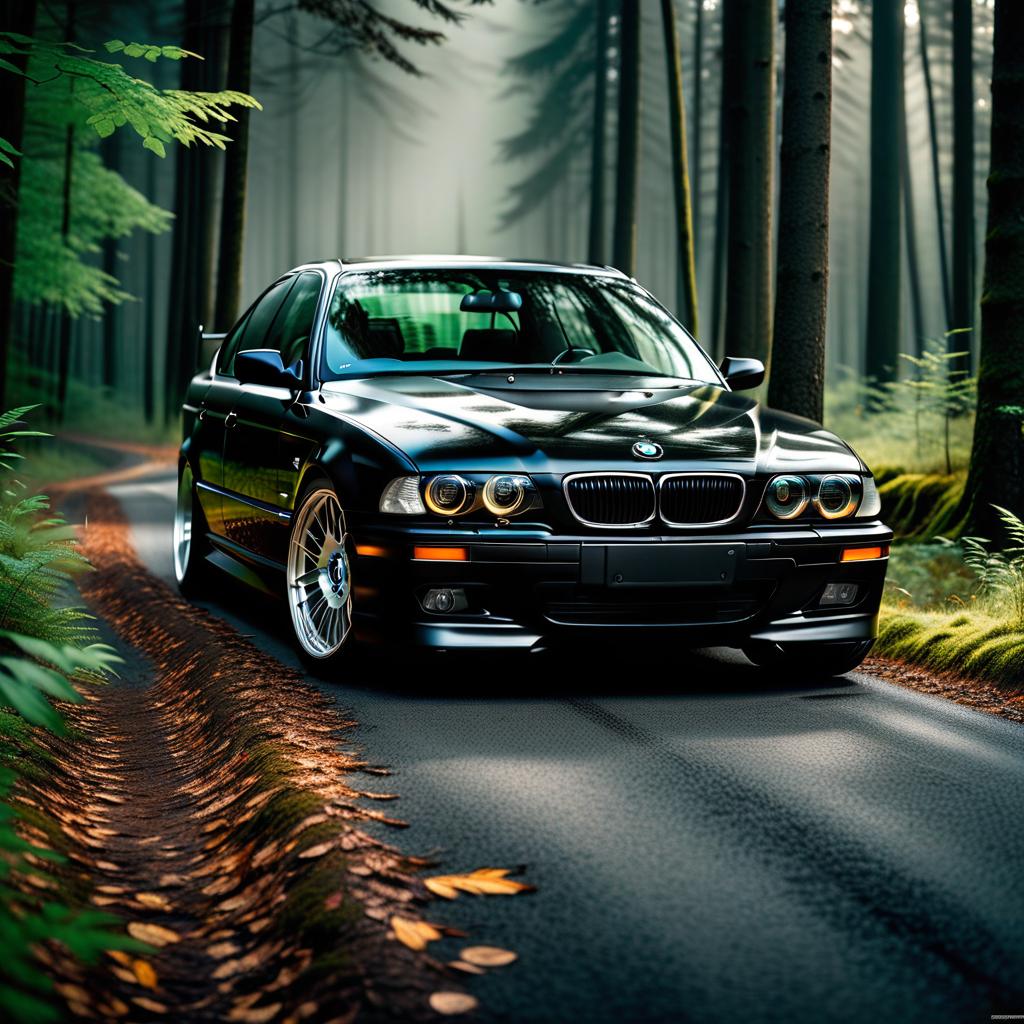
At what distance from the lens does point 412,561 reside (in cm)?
580

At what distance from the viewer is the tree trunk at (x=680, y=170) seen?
1972 centimetres

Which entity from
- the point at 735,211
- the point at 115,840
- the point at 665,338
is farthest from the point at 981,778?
the point at 735,211

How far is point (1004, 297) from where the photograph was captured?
31.1 ft

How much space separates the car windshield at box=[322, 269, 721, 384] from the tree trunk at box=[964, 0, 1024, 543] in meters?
2.79

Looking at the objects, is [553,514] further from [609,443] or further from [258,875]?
[258,875]

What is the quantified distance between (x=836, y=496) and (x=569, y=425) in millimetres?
1240

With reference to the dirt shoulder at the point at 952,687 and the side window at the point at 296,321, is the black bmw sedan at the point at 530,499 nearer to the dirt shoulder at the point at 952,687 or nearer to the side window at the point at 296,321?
the side window at the point at 296,321

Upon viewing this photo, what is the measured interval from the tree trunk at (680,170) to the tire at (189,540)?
9.95 metres

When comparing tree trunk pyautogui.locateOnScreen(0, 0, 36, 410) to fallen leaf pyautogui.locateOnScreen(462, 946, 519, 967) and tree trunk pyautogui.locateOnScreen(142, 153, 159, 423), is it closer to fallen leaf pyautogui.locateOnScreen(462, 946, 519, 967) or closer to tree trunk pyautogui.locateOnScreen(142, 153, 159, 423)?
fallen leaf pyautogui.locateOnScreen(462, 946, 519, 967)

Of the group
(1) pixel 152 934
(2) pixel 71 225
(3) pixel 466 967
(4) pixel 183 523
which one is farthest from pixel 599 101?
(3) pixel 466 967

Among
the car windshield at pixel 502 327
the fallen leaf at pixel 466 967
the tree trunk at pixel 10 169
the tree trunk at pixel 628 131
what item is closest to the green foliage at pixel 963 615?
the car windshield at pixel 502 327

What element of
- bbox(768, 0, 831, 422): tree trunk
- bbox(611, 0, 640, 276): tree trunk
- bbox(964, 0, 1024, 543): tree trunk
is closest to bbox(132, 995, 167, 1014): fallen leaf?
bbox(964, 0, 1024, 543): tree trunk

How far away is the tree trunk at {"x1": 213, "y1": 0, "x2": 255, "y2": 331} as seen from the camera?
1816 centimetres

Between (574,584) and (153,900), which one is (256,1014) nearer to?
(153,900)
